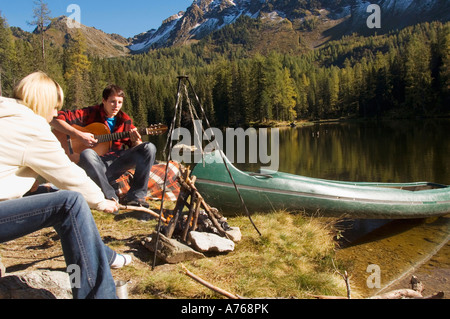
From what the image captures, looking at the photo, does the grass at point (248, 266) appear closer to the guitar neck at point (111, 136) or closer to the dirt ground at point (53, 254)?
the dirt ground at point (53, 254)

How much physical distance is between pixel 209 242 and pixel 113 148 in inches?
99.0

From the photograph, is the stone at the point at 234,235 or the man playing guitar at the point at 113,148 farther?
the man playing guitar at the point at 113,148

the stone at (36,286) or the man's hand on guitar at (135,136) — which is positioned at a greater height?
the man's hand on guitar at (135,136)

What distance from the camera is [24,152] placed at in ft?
6.59

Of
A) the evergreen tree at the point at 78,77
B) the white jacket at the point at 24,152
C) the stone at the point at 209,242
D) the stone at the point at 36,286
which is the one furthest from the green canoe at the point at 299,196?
the evergreen tree at the point at 78,77

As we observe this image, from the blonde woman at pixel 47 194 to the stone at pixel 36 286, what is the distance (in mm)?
817

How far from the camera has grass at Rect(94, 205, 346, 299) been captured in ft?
10.7

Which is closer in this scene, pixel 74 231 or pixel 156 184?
pixel 74 231

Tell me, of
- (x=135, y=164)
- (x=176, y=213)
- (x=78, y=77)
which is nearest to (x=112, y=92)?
(x=135, y=164)

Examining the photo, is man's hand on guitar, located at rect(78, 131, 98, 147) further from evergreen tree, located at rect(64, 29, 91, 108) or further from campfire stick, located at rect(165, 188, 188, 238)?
evergreen tree, located at rect(64, 29, 91, 108)

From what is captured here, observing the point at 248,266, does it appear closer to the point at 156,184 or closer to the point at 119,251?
the point at 119,251

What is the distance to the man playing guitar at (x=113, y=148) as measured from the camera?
4.79 meters

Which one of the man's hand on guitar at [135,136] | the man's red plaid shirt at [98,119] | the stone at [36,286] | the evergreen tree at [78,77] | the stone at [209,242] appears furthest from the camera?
the evergreen tree at [78,77]
